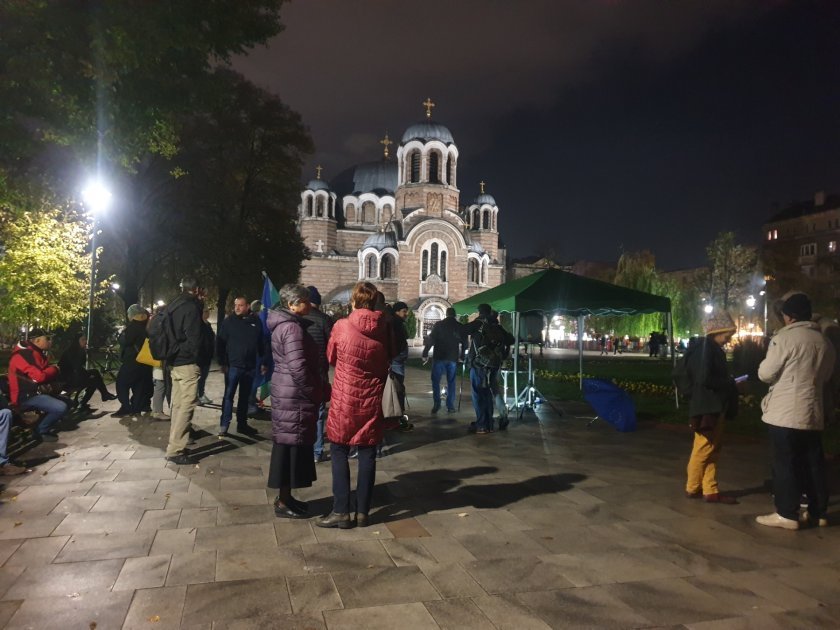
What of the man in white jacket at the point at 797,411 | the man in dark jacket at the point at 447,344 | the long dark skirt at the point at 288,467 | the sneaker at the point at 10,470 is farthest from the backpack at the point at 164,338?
the man in white jacket at the point at 797,411

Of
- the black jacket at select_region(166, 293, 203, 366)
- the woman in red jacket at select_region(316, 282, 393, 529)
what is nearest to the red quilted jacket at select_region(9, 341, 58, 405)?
the black jacket at select_region(166, 293, 203, 366)

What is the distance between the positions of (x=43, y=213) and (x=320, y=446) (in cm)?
1571

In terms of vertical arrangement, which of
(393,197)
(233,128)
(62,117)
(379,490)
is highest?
(393,197)

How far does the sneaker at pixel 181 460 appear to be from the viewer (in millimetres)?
6668

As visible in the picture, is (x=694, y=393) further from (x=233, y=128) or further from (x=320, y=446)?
(x=233, y=128)

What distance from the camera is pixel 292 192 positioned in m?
31.0

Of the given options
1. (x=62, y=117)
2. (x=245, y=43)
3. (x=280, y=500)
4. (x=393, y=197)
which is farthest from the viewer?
(x=393, y=197)

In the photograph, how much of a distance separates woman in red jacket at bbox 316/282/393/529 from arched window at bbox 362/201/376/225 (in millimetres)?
59304

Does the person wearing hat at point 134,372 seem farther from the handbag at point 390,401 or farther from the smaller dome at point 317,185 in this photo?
the smaller dome at point 317,185

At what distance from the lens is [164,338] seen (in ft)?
22.4

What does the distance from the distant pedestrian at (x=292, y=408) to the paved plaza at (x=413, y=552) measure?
0.33 meters

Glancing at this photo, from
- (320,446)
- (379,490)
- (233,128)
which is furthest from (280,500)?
(233,128)

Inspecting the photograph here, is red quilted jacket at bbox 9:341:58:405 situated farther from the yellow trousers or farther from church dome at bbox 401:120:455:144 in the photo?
church dome at bbox 401:120:455:144

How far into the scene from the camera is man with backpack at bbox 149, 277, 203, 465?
677 cm
